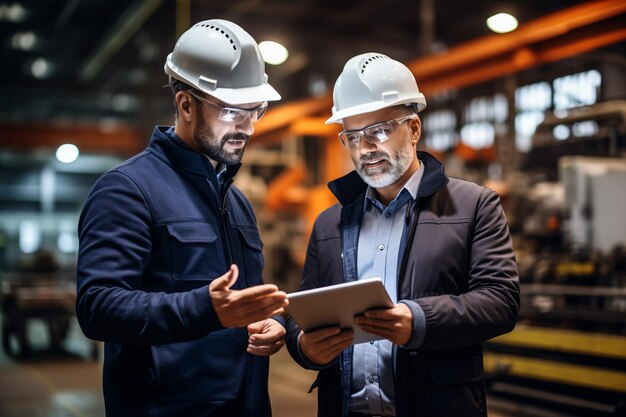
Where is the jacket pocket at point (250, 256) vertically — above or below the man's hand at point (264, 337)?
above

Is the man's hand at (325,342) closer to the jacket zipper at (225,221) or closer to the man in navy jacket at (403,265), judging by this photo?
the man in navy jacket at (403,265)

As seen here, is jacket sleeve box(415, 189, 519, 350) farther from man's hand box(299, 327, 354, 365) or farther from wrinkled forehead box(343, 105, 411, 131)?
wrinkled forehead box(343, 105, 411, 131)

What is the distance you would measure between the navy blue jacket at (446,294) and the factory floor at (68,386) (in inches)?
145

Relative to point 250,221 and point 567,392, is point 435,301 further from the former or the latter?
point 567,392

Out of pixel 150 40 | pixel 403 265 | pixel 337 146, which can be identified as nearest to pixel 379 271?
pixel 403 265

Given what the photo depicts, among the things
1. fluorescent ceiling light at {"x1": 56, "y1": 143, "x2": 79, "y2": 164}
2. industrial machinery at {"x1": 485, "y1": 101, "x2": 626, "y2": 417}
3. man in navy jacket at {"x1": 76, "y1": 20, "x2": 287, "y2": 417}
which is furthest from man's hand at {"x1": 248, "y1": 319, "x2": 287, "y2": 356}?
fluorescent ceiling light at {"x1": 56, "y1": 143, "x2": 79, "y2": 164}

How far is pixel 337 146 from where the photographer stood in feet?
32.1

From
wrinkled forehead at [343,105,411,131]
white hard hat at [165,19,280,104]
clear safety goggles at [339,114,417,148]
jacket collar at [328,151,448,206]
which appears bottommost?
jacket collar at [328,151,448,206]

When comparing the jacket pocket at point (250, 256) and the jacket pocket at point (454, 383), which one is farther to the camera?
the jacket pocket at point (250, 256)

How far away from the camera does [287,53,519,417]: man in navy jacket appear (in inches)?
72.2

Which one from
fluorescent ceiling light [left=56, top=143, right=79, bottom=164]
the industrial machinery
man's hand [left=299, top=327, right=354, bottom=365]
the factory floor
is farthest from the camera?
fluorescent ceiling light [left=56, top=143, right=79, bottom=164]

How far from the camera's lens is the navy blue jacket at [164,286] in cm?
169

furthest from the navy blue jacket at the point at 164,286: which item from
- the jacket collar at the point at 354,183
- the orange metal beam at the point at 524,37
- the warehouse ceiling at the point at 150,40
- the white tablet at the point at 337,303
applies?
the warehouse ceiling at the point at 150,40

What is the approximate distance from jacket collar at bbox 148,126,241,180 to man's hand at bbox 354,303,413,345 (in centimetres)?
66
